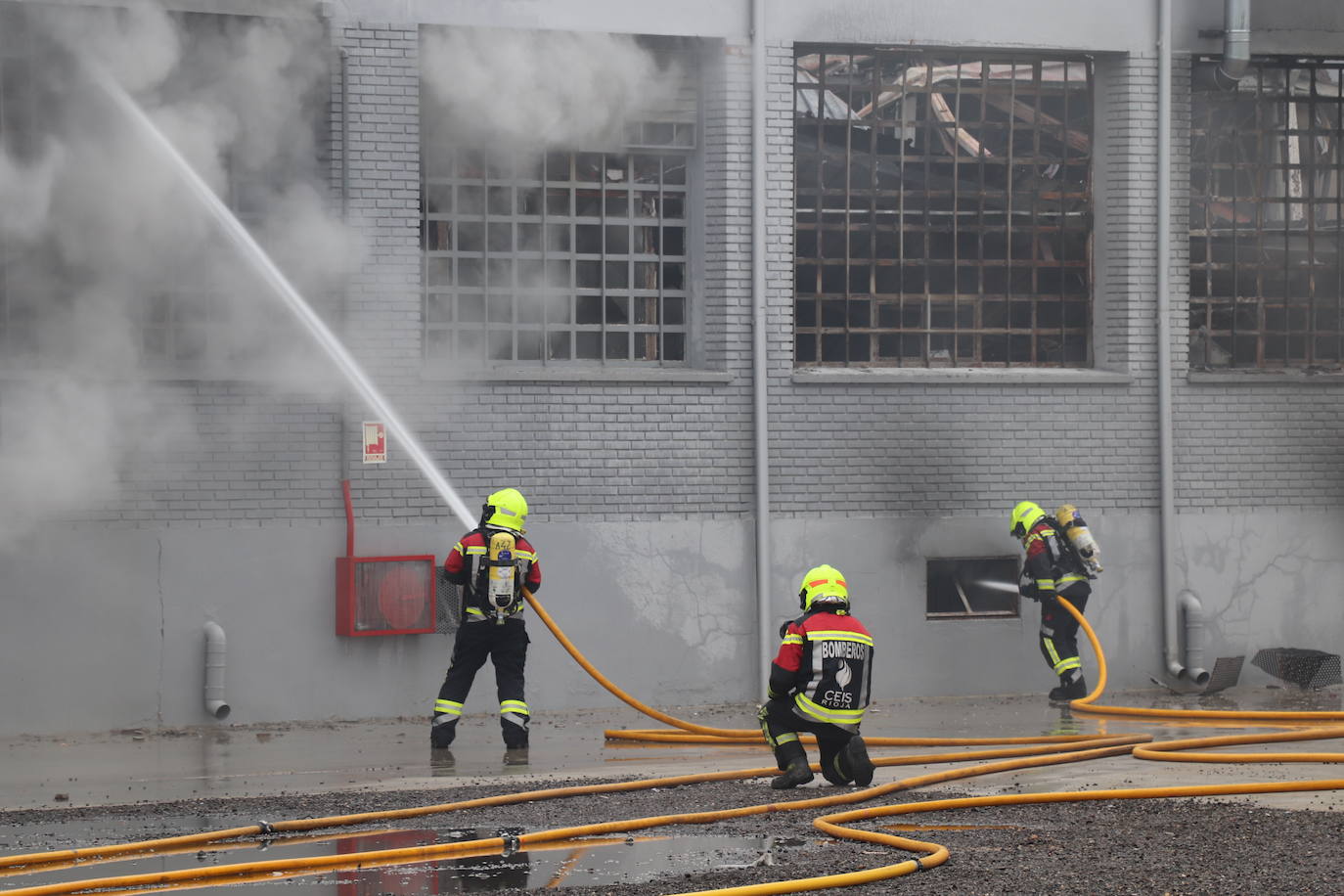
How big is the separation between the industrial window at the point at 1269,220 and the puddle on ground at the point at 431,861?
8.57 meters

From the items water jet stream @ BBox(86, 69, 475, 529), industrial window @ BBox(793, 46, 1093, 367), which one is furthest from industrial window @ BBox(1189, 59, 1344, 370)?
water jet stream @ BBox(86, 69, 475, 529)

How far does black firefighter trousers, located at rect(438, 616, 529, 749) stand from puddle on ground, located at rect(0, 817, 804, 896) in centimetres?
300

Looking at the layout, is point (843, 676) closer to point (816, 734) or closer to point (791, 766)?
point (816, 734)

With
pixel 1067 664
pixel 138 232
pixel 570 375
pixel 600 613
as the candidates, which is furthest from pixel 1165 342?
pixel 138 232

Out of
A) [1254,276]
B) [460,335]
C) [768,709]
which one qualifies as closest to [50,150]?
[460,335]

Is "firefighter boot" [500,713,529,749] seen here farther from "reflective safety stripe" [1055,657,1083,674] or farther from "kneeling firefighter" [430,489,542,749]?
"reflective safety stripe" [1055,657,1083,674]

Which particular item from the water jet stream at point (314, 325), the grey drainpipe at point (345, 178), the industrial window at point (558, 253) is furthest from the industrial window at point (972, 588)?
the grey drainpipe at point (345, 178)

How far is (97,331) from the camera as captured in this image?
1167cm

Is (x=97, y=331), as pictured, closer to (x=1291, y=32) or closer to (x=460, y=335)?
(x=460, y=335)

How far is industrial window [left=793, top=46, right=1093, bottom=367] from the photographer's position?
13.5m

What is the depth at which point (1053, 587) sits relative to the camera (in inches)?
495

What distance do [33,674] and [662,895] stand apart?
686cm

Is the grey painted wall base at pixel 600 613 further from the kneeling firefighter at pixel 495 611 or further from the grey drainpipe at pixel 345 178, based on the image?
the kneeling firefighter at pixel 495 611

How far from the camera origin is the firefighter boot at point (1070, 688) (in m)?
12.5
